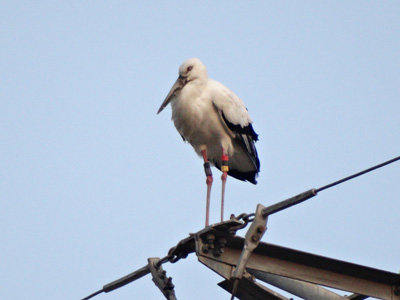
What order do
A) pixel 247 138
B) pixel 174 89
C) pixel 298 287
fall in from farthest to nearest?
pixel 247 138 < pixel 174 89 < pixel 298 287

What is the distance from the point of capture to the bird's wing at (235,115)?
30.5ft

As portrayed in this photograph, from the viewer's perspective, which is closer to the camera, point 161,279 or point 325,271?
point 325,271

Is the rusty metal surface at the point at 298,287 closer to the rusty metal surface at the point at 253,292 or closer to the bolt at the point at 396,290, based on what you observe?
the rusty metal surface at the point at 253,292

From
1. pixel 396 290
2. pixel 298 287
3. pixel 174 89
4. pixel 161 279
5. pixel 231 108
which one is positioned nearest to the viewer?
pixel 396 290

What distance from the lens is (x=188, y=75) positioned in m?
9.53

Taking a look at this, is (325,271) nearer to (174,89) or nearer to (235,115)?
(235,115)

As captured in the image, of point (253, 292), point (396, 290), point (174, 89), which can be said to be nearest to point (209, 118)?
point (174, 89)

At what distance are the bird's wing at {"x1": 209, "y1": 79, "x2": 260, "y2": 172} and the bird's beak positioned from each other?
→ 0.33 meters

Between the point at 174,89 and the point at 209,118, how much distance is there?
60 centimetres

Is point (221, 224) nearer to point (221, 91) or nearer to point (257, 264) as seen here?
point (257, 264)

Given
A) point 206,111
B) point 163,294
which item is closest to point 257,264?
point 163,294

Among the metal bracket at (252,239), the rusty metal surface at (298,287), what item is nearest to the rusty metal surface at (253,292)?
the rusty metal surface at (298,287)

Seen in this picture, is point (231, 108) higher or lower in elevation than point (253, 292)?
higher

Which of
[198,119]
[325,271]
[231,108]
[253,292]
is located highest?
[231,108]
